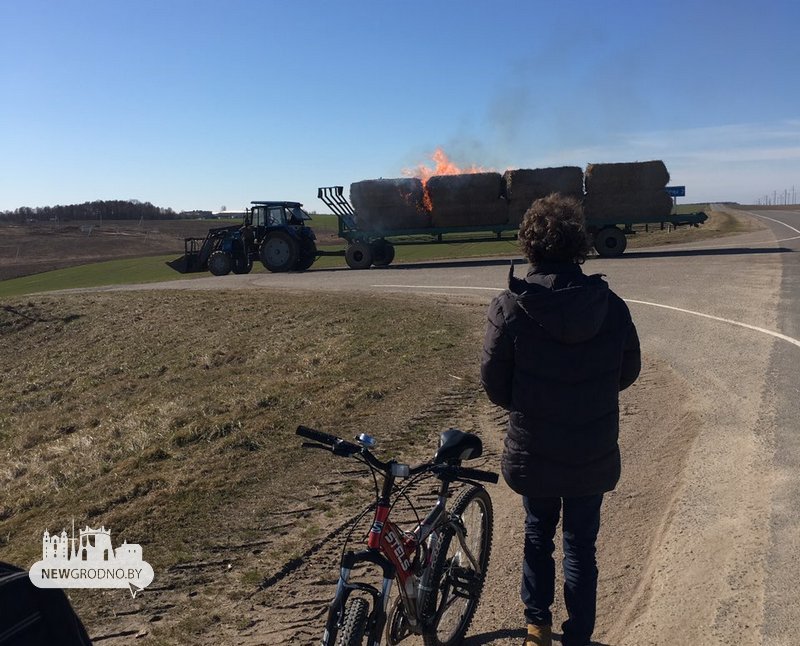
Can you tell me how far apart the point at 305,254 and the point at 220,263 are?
123 inches

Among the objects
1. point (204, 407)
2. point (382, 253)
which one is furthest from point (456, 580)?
point (382, 253)

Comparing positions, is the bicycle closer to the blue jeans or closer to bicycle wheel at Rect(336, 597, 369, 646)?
bicycle wheel at Rect(336, 597, 369, 646)

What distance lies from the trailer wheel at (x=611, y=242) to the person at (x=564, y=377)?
22.5 metres

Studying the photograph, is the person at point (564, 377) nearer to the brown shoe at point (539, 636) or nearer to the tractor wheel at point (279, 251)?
the brown shoe at point (539, 636)

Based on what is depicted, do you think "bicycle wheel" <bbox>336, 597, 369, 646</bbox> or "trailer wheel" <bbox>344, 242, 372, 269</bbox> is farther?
"trailer wheel" <bbox>344, 242, 372, 269</bbox>

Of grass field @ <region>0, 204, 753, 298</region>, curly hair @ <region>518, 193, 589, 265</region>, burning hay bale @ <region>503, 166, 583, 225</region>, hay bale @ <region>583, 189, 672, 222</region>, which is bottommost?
grass field @ <region>0, 204, 753, 298</region>

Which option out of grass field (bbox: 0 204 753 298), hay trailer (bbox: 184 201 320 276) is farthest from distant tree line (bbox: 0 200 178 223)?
hay trailer (bbox: 184 201 320 276)

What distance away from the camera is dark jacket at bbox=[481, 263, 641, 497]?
313 cm

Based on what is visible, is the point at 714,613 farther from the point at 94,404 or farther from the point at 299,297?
the point at 299,297

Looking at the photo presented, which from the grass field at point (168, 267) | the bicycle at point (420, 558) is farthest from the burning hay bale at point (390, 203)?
the bicycle at point (420, 558)

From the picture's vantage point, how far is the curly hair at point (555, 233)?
10.7 feet

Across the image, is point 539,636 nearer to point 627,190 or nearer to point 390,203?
point 627,190

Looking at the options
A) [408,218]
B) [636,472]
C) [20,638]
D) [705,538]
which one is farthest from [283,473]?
[408,218]

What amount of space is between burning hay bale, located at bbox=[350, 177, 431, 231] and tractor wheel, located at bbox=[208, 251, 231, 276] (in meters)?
5.10
